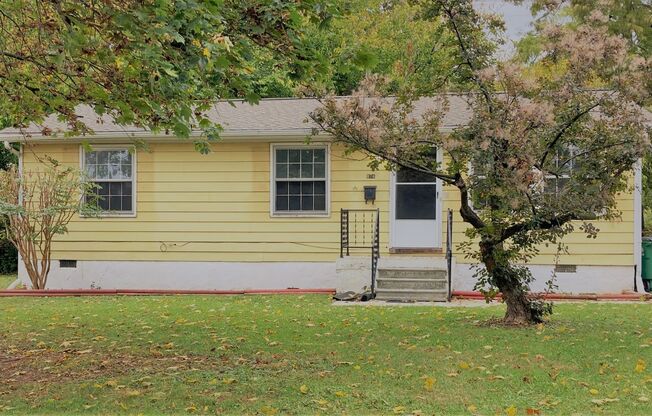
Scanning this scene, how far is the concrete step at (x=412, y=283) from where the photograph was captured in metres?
12.2

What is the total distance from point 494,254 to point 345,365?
113 inches

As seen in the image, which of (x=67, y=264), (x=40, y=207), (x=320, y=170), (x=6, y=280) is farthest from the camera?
(x=6, y=280)

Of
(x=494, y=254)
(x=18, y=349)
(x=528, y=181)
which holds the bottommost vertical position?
(x=18, y=349)

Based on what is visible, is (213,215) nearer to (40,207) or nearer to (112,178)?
(112,178)

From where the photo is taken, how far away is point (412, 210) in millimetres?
13664

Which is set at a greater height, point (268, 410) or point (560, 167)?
point (560, 167)

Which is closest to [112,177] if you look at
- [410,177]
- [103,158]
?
[103,158]

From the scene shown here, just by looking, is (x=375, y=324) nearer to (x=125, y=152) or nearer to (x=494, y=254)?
(x=494, y=254)

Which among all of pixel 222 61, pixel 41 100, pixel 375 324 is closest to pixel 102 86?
pixel 41 100

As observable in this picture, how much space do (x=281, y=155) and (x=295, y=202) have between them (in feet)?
3.15

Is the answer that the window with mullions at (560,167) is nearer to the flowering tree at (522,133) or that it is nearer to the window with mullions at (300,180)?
the flowering tree at (522,133)

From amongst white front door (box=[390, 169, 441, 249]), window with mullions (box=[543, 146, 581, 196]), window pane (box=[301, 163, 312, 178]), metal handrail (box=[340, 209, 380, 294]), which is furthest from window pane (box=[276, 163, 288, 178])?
window with mullions (box=[543, 146, 581, 196])

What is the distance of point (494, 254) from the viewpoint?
8469 mm

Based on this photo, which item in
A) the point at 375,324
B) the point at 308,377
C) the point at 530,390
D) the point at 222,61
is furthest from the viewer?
the point at 375,324
